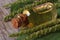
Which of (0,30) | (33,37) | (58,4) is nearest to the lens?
(33,37)

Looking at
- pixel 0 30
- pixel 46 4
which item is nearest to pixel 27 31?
pixel 46 4

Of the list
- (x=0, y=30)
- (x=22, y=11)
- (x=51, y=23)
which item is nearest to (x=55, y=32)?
(x=51, y=23)

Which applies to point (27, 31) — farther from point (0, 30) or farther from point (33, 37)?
point (0, 30)

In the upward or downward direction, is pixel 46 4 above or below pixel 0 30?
above

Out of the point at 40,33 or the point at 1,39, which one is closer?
the point at 40,33

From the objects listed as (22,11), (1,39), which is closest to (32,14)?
(22,11)

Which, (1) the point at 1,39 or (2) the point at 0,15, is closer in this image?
(1) the point at 1,39

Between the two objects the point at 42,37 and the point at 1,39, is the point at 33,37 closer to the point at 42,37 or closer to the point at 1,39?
the point at 42,37

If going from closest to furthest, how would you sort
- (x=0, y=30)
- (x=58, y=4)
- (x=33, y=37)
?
(x=33, y=37) < (x=58, y=4) < (x=0, y=30)

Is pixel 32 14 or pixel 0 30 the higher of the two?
pixel 32 14
